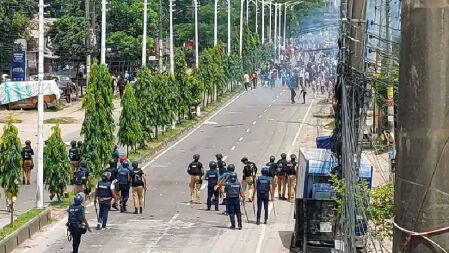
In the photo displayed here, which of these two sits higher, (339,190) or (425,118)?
(425,118)

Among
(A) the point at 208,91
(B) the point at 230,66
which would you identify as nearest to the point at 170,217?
(A) the point at 208,91

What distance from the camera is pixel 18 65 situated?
4834 cm

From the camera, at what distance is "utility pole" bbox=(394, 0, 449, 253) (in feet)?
10.2

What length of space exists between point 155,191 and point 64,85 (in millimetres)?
33047

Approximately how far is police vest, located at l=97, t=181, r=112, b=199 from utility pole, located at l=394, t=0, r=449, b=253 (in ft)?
58.8

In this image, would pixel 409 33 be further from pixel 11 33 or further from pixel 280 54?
pixel 280 54

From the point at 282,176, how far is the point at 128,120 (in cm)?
915

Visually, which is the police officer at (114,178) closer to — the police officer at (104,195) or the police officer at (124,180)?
the police officer at (124,180)

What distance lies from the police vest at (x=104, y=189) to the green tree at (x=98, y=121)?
6532 millimetres

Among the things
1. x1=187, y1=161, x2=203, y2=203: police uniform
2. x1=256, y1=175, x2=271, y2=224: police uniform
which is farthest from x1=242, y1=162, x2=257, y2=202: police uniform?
x1=256, y1=175, x2=271, y2=224: police uniform

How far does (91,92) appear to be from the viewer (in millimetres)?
28469

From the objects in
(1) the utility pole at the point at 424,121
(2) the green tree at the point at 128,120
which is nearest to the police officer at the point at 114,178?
(2) the green tree at the point at 128,120

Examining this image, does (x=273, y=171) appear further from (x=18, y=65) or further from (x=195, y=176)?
(x=18, y=65)

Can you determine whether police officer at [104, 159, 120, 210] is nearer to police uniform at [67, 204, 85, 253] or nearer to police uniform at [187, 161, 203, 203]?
police uniform at [187, 161, 203, 203]
